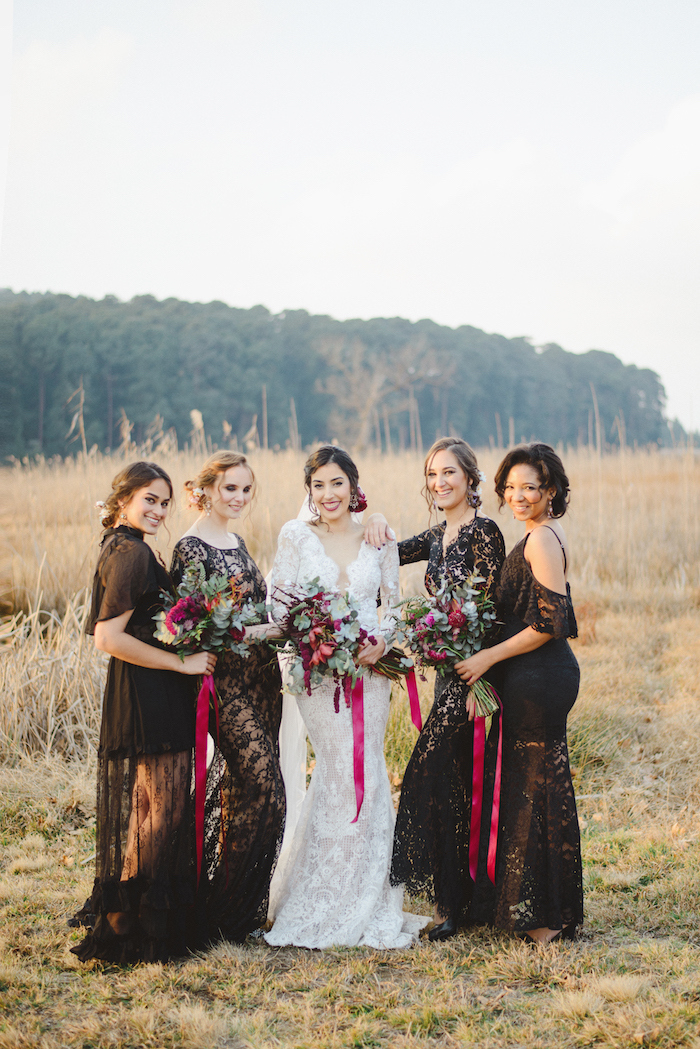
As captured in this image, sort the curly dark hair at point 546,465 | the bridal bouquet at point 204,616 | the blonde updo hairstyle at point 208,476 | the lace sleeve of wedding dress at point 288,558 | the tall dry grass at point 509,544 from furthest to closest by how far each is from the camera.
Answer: the tall dry grass at point 509,544 < the lace sleeve of wedding dress at point 288,558 < the blonde updo hairstyle at point 208,476 < the curly dark hair at point 546,465 < the bridal bouquet at point 204,616

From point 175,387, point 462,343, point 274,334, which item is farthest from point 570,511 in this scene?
point 462,343

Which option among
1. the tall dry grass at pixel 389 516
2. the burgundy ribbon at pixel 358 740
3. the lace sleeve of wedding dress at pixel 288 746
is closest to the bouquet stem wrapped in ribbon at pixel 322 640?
the burgundy ribbon at pixel 358 740

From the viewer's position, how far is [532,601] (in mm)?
3475

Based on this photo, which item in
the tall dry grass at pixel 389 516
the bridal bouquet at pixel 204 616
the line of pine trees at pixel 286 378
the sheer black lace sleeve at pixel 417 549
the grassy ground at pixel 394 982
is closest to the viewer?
the grassy ground at pixel 394 982

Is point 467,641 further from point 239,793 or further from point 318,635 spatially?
point 239,793

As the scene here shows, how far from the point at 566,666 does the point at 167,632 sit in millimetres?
1778

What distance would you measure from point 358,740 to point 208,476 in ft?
4.76

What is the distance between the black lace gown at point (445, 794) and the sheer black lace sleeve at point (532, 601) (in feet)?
0.41

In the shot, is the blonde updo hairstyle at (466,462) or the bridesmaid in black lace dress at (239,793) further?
the blonde updo hairstyle at (466,462)

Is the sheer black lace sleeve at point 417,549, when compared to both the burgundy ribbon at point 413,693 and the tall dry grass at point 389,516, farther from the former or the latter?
the tall dry grass at point 389,516

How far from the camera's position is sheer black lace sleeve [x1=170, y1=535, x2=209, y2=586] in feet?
11.9

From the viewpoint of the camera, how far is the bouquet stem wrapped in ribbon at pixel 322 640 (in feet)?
11.4

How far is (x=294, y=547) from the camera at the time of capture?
3.93 meters

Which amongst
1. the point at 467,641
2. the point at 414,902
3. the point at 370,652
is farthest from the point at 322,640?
the point at 414,902
